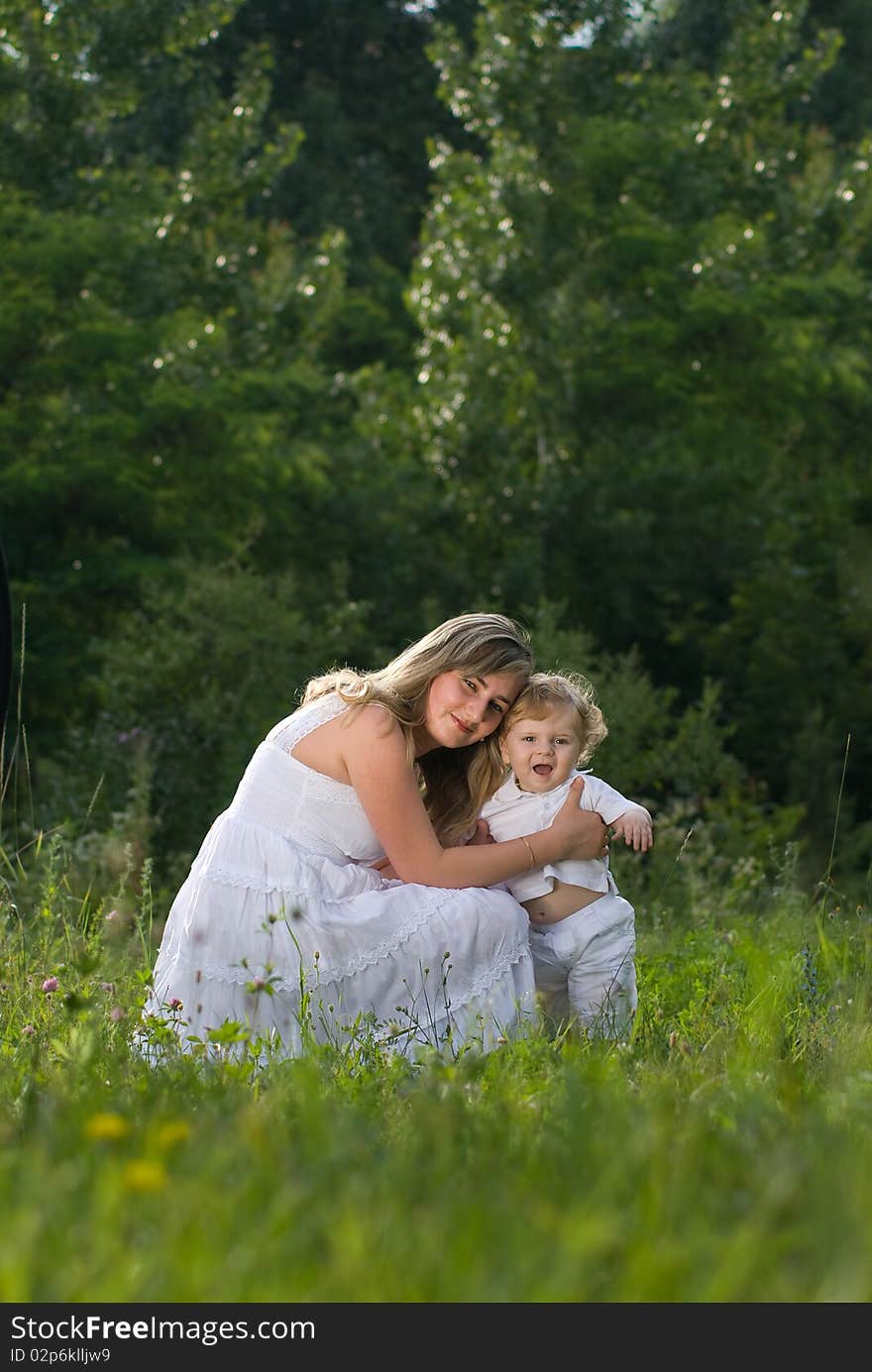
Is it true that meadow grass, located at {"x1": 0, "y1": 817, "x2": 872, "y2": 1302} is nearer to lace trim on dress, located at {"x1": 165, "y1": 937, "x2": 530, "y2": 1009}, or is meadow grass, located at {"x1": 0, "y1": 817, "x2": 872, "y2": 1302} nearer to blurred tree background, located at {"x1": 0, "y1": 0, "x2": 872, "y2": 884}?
lace trim on dress, located at {"x1": 165, "y1": 937, "x2": 530, "y2": 1009}

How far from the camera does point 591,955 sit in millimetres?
3951

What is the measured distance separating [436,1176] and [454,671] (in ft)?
6.54

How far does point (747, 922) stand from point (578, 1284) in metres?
3.89

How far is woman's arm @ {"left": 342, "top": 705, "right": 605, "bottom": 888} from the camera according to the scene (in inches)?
149

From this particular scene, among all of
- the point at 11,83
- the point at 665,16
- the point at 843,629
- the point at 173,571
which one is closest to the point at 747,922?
the point at 173,571

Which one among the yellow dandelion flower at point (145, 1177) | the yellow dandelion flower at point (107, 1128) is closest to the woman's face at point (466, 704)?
the yellow dandelion flower at point (107, 1128)

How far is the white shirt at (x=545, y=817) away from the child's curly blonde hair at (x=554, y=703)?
13 cm

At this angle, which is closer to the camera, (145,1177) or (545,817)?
(145,1177)

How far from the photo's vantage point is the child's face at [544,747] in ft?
13.3

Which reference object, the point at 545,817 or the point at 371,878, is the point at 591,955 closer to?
the point at 545,817

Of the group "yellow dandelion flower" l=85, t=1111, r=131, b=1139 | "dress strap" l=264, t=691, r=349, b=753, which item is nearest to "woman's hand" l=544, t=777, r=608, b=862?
"dress strap" l=264, t=691, r=349, b=753

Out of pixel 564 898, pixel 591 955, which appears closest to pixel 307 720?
pixel 564 898

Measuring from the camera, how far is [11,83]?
39.3ft
